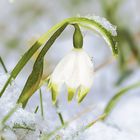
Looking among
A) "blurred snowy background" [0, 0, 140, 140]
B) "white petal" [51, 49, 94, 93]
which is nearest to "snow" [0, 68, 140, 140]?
"blurred snowy background" [0, 0, 140, 140]

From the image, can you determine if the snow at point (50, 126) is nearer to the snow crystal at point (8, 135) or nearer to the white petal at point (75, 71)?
the snow crystal at point (8, 135)

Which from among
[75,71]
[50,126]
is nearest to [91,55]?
[50,126]

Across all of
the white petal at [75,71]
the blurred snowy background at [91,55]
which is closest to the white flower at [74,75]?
the white petal at [75,71]

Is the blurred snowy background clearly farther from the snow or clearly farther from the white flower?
the white flower

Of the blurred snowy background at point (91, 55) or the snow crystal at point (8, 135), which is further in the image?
the blurred snowy background at point (91, 55)

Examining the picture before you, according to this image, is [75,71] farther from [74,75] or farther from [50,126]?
[50,126]

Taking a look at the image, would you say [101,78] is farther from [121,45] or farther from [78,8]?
[78,8]
